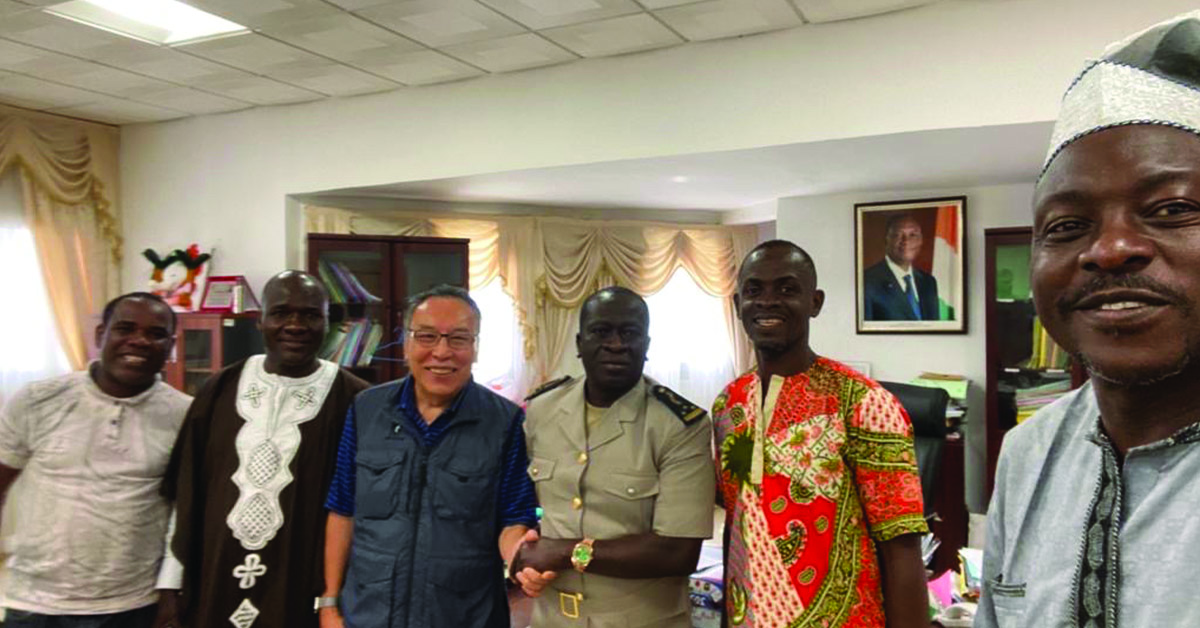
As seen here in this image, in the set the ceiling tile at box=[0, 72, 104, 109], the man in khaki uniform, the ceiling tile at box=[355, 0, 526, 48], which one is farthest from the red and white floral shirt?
the ceiling tile at box=[0, 72, 104, 109]

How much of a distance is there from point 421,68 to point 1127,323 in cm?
371

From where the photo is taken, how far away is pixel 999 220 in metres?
4.32

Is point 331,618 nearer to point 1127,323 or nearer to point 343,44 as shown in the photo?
point 1127,323

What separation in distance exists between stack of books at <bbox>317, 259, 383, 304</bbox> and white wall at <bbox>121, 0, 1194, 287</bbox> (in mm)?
384

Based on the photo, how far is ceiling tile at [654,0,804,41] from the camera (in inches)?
120

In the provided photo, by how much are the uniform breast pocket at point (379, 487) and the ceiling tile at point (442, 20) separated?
2.02 m

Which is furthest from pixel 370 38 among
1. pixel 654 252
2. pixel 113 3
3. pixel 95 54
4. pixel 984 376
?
pixel 984 376

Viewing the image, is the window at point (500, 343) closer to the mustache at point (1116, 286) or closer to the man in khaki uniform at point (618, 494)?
the man in khaki uniform at point (618, 494)

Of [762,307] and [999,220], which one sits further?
[999,220]

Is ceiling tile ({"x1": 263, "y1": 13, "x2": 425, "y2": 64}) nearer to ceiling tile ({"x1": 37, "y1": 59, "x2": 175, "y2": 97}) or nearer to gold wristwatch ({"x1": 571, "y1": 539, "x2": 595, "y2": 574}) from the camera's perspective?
ceiling tile ({"x1": 37, "y1": 59, "x2": 175, "y2": 97})

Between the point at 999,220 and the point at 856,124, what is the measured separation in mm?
1671

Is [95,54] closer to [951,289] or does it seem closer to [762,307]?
[762,307]

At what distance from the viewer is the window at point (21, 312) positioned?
4426 millimetres

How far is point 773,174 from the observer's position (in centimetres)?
418
